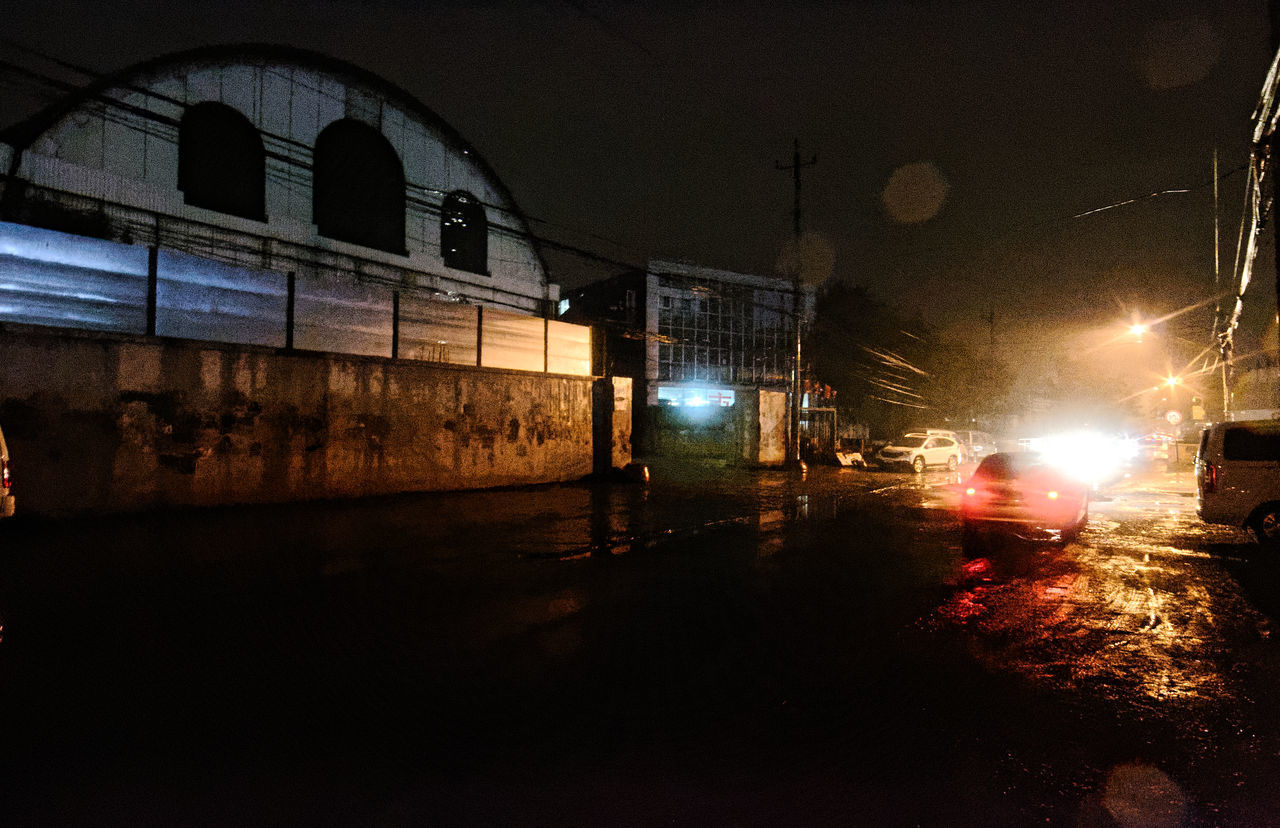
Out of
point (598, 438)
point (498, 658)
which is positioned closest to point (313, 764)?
point (498, 658)

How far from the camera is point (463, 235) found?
23.6 metres

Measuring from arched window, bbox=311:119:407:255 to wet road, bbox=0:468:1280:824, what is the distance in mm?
13184

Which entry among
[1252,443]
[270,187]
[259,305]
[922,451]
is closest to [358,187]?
[270,187]

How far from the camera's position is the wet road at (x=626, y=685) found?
3.17 m

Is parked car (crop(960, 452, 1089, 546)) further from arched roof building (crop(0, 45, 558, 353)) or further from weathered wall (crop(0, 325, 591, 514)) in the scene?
arched roof building (crop(0, 45, 558, 353))

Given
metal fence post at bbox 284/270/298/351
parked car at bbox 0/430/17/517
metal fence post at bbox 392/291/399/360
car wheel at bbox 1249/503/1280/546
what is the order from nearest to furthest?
parked car at bbox 0/430/17/517, car wheel at bbox 1249/503/1280/546, metal fence post at bbox 284/270/298/351, metal fence post at bbox 392/291/399/360

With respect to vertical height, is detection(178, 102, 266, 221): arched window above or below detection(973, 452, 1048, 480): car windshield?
above

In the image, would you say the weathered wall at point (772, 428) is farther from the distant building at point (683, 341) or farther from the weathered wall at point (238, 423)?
the weathered wall at point (238, 423)

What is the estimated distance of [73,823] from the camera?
2.87 m

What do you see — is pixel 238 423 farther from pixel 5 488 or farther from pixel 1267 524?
pixel 1267 524

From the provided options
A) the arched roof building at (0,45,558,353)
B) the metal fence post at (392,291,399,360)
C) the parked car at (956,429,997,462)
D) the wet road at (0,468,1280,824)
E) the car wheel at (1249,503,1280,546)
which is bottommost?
the wet road at (0,468,1280,824)

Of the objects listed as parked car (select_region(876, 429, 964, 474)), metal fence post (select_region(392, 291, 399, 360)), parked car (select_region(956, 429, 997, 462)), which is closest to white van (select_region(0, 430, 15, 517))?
metal fence post (select_region(392, 291, 399, 360))

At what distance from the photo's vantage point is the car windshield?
10.1 meters

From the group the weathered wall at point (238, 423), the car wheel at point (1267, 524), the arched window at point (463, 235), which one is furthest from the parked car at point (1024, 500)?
the arched window at point (463, 235)
